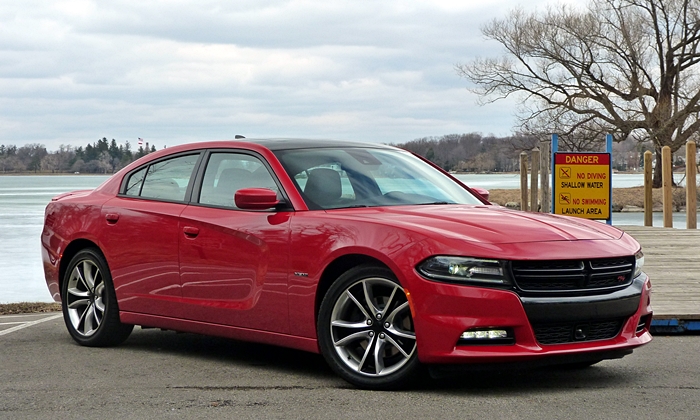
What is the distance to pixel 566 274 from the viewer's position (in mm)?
5523

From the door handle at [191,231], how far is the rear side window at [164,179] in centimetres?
34

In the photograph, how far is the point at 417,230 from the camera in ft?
18.4

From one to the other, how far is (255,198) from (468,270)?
59.7 inches

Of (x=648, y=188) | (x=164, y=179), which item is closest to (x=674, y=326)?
(x=164, y=179)

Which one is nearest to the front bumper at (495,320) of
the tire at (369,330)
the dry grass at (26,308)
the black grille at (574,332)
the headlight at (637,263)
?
the black grille at (574,332)

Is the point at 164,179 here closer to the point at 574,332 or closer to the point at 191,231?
the point at 191,231

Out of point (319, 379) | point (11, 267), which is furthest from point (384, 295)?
point (11, 267)

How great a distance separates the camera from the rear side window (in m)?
7.34

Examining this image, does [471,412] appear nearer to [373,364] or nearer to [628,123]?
[373,364]

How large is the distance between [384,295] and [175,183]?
2.26 meters

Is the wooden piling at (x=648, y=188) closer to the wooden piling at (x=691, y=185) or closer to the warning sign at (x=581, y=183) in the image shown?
the wooden piling at (x=691, y=185)

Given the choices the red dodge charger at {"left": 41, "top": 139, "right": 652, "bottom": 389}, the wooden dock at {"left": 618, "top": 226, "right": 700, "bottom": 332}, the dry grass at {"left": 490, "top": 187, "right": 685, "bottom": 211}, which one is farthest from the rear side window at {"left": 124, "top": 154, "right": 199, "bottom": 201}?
the dry grass at {"left": 490, "top": 187, "right": 685, "bottom": 211}

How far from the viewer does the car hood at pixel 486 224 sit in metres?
5.60

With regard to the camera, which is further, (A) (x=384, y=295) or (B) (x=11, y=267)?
(B) (x=11, y=267)
